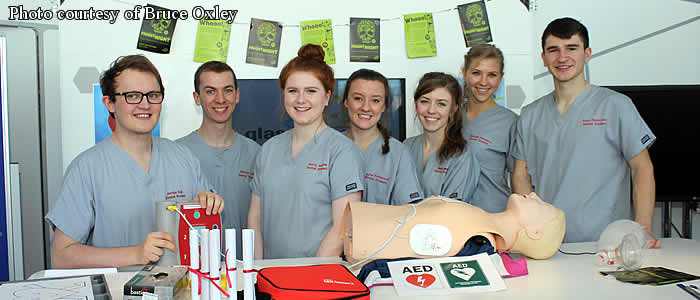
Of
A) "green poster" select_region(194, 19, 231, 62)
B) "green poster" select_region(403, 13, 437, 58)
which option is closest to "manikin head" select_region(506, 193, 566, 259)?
"green poster" select_region(403, 13, 437, 58)

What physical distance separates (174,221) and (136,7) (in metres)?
1.79

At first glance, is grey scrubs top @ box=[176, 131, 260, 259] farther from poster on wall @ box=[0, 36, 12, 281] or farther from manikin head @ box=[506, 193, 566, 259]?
manikin head @ box=[506, 193, 566, 259]

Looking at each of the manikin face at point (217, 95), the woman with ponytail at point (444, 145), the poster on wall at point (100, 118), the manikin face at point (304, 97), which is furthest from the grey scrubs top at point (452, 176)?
the poster on wall at point (100, 118)

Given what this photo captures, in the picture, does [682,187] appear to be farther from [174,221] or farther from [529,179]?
[174,221]

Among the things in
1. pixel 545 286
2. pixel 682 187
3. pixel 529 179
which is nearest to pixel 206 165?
pixel 529 179

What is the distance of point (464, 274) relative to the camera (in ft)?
4.40

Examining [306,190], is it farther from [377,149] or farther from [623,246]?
[623,246]

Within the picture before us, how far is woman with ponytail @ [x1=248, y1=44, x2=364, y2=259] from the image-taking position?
1.93 m

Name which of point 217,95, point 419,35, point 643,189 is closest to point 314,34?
point 419,35

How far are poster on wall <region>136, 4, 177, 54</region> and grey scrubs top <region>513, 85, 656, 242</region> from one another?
2010 mm

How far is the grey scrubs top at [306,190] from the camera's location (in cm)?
193

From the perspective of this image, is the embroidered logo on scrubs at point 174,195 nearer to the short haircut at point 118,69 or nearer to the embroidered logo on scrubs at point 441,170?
the short haircut at point 118,69

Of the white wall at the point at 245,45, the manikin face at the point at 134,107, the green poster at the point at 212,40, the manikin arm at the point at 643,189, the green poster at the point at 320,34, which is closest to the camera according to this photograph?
Answer: the manikin face at the point at 134,107

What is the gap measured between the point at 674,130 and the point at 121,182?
2753mm
